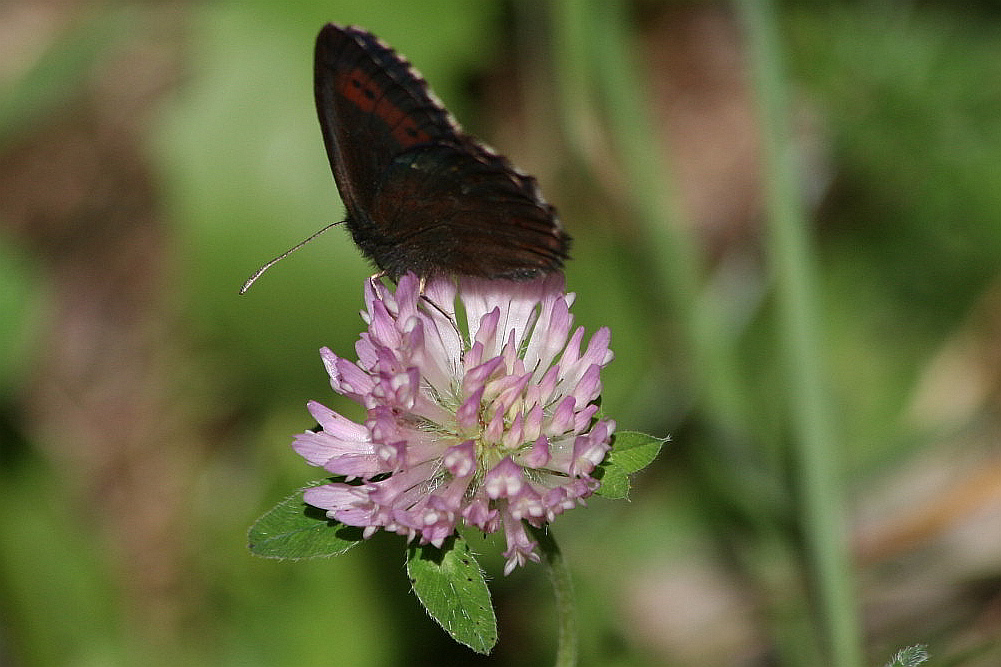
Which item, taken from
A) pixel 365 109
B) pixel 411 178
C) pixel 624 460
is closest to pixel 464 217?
pixel 411 178

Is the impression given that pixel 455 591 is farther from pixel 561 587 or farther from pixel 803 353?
pixel 803 353

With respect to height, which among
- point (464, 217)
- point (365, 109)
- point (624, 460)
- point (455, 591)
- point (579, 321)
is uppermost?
point (579, 321)

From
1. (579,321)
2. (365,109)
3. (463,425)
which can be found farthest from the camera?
(579,321)

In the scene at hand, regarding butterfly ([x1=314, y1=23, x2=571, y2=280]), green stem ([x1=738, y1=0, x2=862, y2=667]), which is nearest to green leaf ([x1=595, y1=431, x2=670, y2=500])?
butterfly ([x1=314, y1=23, x2=571, y2=280])

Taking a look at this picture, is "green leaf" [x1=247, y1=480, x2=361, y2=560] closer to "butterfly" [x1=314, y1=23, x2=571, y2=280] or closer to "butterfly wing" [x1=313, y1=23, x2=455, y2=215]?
"butterfly" [x1=314, y1=23, x2=571, y2=280]

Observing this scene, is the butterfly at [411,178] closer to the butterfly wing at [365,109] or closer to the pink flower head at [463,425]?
the butterfly wing at [365,109]

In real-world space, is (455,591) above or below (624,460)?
below

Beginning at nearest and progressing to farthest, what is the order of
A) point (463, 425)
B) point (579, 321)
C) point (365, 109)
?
point (463, 425)
point (365, 109)
point (579, 321)
